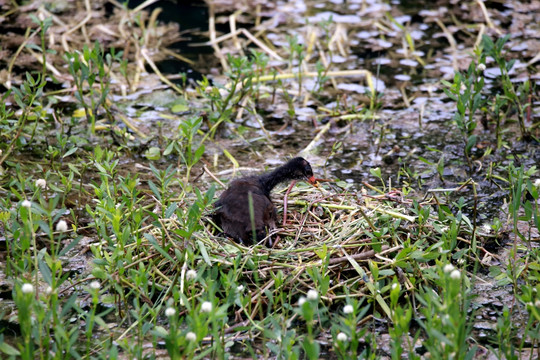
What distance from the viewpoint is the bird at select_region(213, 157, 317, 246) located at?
4.21 metres

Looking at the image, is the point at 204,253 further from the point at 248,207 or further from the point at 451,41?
the point at 451,41

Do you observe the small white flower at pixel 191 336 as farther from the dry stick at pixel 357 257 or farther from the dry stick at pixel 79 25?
the dry stick at pixel 79 25

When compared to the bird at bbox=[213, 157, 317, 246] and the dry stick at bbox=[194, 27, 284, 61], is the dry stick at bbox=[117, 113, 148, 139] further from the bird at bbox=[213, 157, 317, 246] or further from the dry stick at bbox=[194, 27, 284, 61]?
the dry stick at bbox=[194, 27, 284, 61]

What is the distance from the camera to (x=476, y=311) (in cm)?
389

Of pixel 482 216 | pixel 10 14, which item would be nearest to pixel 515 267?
pixel 482 216

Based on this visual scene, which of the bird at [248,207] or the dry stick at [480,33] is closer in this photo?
the bird at [248,207]

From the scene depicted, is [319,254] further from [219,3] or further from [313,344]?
[219,3]

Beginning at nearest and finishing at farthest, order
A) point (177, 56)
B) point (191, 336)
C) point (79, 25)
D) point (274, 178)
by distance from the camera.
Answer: point (191, 336) < point (274, 178) < point (177, 56) < point (79, 25)

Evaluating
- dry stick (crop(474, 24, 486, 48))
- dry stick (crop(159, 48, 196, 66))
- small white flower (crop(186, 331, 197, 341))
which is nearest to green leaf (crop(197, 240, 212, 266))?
small white flower (crop(186, 331, 197, 341))

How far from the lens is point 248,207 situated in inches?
169

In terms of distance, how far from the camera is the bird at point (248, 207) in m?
4.21

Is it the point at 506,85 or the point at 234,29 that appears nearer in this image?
the point at 506,85

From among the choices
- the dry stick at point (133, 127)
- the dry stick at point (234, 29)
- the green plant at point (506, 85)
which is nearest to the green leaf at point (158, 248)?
the dry stick at point (133, 127)

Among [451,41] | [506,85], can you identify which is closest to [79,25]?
[451,41]
